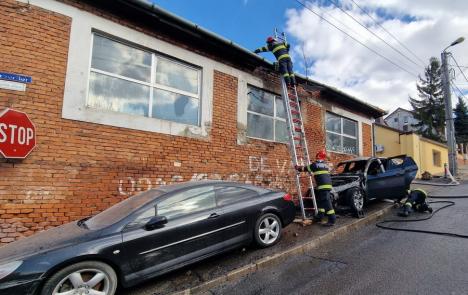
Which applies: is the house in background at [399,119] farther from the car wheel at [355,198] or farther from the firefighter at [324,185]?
the firefighter at [324,185]

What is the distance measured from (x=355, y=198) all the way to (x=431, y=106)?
4354 centimetres

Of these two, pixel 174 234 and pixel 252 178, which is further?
pixel 252 178

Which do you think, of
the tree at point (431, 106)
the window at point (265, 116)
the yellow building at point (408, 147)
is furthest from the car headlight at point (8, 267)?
the tree at point (431, 106)

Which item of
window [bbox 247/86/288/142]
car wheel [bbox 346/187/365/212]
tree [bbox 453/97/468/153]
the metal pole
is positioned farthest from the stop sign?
tree [bbox 453/97/468/153]

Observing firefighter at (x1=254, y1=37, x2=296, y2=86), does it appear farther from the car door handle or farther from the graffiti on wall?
the car door handle

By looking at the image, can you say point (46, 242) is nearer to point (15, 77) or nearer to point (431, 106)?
point (15, 77)

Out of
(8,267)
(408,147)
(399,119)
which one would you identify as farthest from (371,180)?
(399,119)

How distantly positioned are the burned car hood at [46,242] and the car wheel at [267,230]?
101 inches

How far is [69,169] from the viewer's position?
18.4ft

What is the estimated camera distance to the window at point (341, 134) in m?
11.9

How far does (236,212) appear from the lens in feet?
16.1

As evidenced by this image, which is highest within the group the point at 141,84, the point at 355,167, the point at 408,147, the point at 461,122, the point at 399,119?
the point at 399,119

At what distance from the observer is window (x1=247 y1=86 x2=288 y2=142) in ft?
29.8

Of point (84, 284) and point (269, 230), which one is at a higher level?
point (269, 230)
